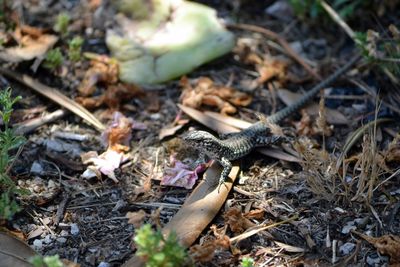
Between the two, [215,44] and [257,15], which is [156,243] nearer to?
[215,44]

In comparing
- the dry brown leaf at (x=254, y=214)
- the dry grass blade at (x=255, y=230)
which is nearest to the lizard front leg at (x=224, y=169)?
the dry brown leaf at (x=254, y=214)

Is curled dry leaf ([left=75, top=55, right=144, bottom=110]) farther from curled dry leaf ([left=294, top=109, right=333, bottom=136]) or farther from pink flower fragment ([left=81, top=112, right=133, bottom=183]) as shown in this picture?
curled dry leaf ([left=294, top=109, right=333, bottom=136])

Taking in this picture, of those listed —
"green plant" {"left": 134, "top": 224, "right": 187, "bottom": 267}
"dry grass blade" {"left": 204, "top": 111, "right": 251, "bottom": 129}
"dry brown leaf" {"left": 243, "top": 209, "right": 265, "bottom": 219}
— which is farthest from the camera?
"dry grass blade" {"left": 204, "top": 111, "right": 251, "bottom": 129}

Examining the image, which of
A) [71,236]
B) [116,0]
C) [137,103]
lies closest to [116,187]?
[71,236]

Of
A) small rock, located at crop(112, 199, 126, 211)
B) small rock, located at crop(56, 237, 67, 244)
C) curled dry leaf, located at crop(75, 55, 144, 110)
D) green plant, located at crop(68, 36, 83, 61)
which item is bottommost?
small rock, located at crop(112, 199, 126, 211)

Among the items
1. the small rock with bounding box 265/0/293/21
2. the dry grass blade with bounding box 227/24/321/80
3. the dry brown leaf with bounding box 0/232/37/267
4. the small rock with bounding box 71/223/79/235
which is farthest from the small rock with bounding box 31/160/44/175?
the small rock with bounding box 265/0/293/21

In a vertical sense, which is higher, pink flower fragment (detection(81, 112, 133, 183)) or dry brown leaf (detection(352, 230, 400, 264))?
dry brown leaf (detection(352, 230, 400, 264))

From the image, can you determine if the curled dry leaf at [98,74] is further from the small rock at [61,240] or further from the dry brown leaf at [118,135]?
the small rock at [61,240]
